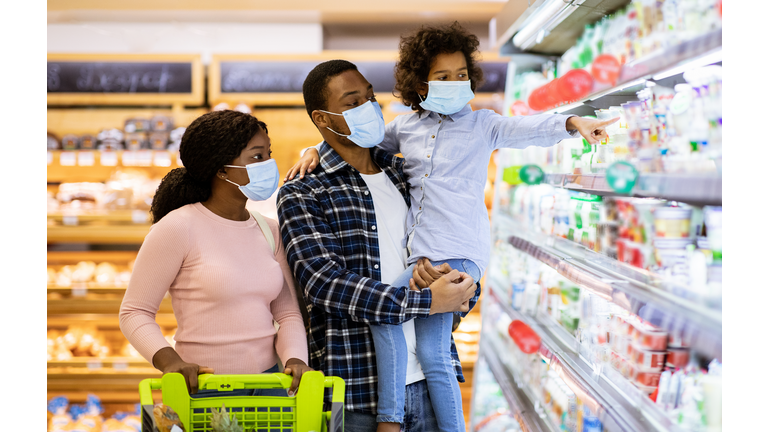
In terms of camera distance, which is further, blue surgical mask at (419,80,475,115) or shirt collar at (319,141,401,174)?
blue surgical mask at (419,80,475,115)

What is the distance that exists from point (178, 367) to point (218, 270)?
27cm

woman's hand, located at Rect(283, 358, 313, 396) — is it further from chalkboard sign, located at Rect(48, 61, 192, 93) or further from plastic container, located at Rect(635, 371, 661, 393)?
chalkboard sign, located at Rect(48, 61, 192, 93)

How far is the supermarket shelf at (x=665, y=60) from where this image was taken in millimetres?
1252

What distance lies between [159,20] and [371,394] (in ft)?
13.0

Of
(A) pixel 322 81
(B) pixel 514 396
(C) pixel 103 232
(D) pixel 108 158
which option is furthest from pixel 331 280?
(D) pixel 108 158

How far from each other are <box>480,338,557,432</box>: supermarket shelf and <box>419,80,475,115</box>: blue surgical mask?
1441 millimetres

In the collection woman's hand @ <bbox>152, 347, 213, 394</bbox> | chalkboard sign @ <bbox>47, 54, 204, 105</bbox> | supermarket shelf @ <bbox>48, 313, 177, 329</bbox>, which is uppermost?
chalkboard sign @ <bbox>47, 54, 204, 105</bbox>

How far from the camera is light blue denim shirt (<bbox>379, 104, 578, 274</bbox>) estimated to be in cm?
173

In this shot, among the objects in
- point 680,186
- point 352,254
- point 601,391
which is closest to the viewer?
point 680,186

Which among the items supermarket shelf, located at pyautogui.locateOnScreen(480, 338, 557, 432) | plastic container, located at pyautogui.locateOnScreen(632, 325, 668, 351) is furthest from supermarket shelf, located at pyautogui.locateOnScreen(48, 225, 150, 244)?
plastic container, located at pyautogui.locateOnScreen(632, 325, 668, 351)

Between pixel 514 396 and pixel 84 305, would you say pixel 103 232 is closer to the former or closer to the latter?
pixel 84 305

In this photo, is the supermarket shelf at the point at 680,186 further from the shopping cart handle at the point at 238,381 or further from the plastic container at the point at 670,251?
the shopping cart handle at the point at 238,381

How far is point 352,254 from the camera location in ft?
5.38
